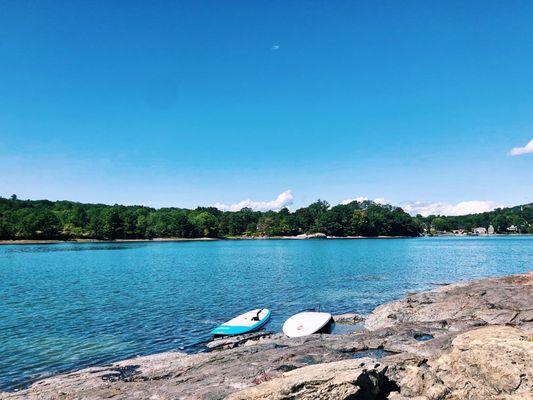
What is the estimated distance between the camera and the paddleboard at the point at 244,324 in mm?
28547

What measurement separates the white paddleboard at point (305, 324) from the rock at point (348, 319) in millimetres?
2321

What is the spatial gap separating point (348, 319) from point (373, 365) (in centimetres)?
2164

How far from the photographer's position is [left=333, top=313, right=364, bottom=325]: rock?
32.2 m

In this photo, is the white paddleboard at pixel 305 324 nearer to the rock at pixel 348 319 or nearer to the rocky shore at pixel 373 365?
the rocky shore at pixel 373 365

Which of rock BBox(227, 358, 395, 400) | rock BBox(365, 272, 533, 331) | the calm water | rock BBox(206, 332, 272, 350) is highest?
rock BBox(227, 358, 395, 400)

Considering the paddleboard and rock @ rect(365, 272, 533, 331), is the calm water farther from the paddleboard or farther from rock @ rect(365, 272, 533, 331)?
rock @ rect(365, 272, 533, 331)

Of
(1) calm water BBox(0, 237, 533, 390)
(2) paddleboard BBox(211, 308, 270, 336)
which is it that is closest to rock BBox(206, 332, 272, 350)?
(2) paddleboard BBox(211, 308, 270, 336)

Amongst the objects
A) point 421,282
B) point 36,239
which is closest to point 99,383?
point 421,282

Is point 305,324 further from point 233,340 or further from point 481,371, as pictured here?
point 481,371

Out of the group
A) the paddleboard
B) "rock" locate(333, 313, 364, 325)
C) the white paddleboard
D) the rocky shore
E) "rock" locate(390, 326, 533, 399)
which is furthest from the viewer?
"rock" locate(333, 313, 364, 325)

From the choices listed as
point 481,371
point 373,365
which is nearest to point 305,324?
point 373,365

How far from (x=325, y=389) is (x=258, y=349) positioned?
1342 centimetres

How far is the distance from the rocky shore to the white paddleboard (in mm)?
1207

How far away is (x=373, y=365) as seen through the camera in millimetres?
12172
